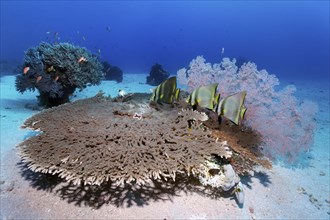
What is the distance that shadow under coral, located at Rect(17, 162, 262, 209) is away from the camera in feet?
10.3

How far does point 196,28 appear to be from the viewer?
14012 centimetres

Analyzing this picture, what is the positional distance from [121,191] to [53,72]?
5.53 m

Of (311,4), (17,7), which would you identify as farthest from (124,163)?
(311,4)

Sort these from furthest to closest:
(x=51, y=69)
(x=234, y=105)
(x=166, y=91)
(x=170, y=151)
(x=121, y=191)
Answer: (x=51, y=69) < (x=166, y=91) < (x=121, y=191) < (x=234, y=105) < (x=170, y=151)

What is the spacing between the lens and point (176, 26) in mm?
139750

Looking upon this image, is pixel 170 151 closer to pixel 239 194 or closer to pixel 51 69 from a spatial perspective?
pixel 239 194

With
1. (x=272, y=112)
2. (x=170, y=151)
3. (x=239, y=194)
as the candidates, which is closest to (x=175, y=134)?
(x=170, y=151)

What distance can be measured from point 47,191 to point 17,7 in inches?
4967

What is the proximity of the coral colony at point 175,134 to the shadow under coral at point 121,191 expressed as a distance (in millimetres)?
112

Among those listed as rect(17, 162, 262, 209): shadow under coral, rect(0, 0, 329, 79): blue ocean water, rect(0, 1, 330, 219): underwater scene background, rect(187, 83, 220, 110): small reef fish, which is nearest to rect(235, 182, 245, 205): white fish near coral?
rect(0, 1, 330, 219): underwater scene background

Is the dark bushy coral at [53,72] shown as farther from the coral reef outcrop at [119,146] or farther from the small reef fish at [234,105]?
the small reef fish at [234,105]

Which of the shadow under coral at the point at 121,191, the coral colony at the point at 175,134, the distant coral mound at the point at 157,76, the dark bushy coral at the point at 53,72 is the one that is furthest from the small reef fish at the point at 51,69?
the distant coral mound at the point at 157,76

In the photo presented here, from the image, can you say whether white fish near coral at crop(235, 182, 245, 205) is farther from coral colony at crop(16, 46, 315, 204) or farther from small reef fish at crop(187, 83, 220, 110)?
small reef fish at crop(187, 83, 220, 110)

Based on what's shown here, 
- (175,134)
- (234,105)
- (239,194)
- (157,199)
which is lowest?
(157,199)
